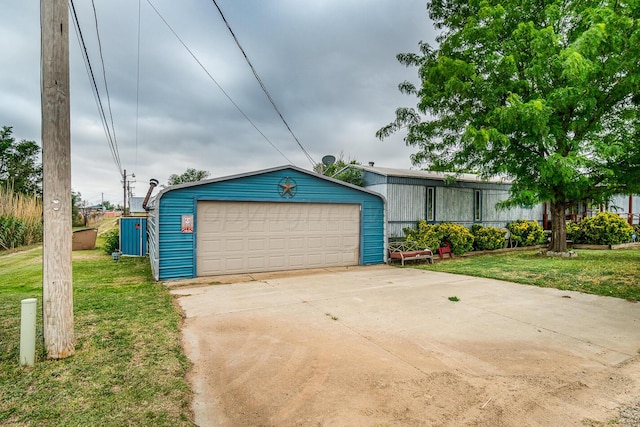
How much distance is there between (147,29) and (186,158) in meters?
15.7

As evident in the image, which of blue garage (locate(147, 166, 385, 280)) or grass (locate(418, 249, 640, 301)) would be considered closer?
grass (locate(418, 249, 640, 301))

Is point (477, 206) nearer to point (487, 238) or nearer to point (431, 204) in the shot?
point (487, 238)

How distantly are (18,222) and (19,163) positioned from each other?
19792 millimetres

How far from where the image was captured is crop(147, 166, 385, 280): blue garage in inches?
332

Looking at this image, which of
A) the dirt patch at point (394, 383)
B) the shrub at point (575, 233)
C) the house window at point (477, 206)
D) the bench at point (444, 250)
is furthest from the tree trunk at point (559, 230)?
the dirt patch at point (394, 383)

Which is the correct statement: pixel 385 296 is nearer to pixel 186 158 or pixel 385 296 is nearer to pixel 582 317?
pixel 582 317

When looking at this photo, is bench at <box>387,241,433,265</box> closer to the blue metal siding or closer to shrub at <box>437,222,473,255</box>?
shrub at <box>437,222,473,255</box>

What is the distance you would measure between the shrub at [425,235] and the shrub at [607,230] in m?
7.94

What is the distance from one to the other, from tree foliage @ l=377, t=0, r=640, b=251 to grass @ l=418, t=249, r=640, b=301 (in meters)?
1.82

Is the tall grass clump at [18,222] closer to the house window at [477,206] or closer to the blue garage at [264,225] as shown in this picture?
the blue garage at [264,225]

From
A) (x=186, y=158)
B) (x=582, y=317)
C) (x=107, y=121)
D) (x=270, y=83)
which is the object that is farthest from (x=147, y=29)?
(x=186, y=158)

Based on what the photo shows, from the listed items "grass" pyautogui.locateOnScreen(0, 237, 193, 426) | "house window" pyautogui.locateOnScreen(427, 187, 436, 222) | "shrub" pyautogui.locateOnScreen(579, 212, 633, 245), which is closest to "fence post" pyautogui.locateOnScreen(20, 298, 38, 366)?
"grass" pyautogui.locateOnScreen(0, 237, 193, 426)

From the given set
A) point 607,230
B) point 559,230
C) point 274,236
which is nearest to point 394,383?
point 274,236

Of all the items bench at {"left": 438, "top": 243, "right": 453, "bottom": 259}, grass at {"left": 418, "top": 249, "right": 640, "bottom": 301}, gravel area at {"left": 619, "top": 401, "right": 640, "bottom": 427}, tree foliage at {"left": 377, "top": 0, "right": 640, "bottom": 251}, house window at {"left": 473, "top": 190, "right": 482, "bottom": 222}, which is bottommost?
gravel area at {"left": 619, "top": 401, "right": 640, "bottom": 427}
